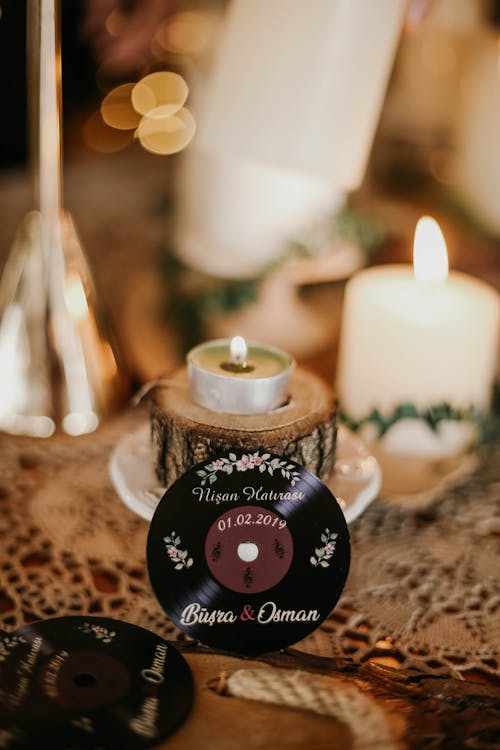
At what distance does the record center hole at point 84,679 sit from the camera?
1.30ft

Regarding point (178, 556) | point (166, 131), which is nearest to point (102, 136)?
point (166, 131)

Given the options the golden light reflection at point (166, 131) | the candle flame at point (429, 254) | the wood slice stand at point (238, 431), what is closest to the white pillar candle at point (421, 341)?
the candle flame at point (429, 254)

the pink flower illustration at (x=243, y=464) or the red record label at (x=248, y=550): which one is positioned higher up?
the pink flower illustration at (x=243, y=464)

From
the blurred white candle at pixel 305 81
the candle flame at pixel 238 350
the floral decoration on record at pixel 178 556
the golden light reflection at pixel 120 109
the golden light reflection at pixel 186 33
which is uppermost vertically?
the golden light reflection at pixel 186 33

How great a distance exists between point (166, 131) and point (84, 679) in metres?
1.24

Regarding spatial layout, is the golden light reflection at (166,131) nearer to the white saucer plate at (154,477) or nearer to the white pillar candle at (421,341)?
the white pillar candle at (421,341)

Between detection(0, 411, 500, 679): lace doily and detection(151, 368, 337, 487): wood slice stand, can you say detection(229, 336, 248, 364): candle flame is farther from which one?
detection(0, 411, 500, 679): lace doily

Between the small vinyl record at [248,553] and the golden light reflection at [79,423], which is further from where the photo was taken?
the golden light reflection at [79,423]

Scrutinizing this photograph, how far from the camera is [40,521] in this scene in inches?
24.0

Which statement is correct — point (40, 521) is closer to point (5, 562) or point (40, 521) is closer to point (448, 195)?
point (5, 562)

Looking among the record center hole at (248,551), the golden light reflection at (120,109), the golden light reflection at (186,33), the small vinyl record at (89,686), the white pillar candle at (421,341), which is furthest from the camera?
the golden light reflection at (120,109)

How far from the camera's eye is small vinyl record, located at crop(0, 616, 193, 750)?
0.36m

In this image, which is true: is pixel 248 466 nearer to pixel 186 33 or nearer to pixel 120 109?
pixel 186 33

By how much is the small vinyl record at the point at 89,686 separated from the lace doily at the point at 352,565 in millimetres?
76
